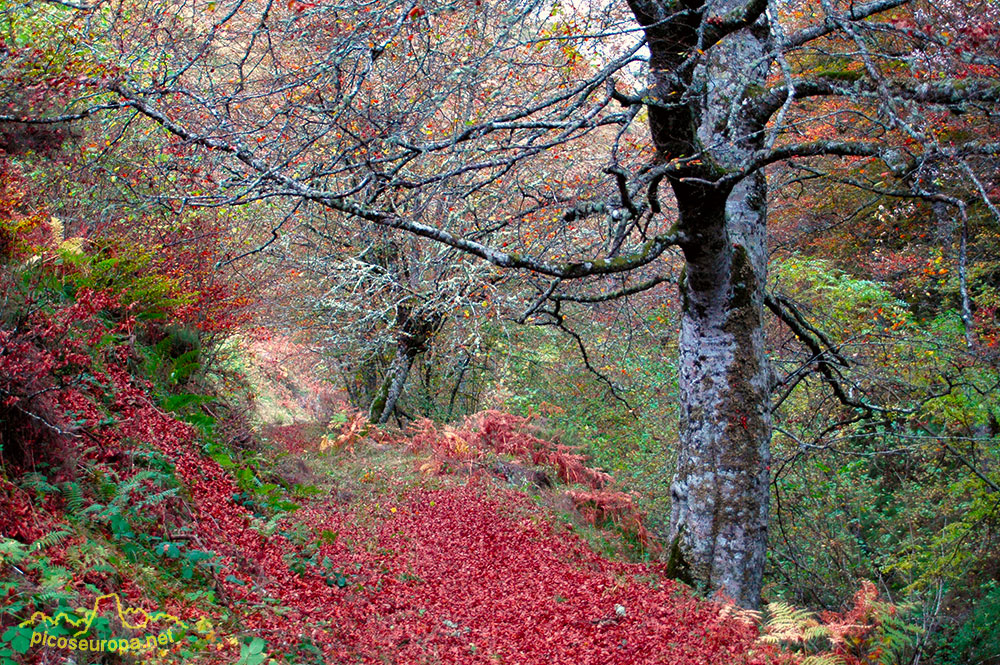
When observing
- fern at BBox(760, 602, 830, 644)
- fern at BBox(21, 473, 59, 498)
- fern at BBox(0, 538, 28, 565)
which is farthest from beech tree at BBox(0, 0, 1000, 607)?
fern at BBox(0, 538, 28, 565)

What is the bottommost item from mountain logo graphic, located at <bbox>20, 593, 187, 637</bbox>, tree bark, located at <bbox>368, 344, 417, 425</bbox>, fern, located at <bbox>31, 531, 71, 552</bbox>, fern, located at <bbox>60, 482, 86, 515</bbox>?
mountain logo graphic, located at <bbox>20, 593, 187, 637</bbox>

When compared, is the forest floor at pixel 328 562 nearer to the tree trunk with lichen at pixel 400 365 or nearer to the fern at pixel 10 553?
the fern at pixel 10 553

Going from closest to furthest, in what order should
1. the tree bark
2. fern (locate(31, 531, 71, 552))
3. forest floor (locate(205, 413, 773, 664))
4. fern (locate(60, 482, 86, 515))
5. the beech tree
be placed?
fern (locate(31, 531, 71, 552))
fern (locate(60, 482, 86, 515))
the beech tree
forest floor (locate(205, 413, 773, 664))
the tree bark

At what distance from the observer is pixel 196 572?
4172 mm

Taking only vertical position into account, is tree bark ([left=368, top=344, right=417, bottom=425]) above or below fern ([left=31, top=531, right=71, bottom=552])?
above

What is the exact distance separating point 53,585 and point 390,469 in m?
6.32

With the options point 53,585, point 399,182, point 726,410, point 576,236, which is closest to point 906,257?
point 576,236

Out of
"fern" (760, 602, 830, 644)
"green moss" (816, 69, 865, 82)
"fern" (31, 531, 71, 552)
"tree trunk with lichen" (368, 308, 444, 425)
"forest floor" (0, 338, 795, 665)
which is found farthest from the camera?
"tree trunk with lichen" (368, 308, 444, 425)

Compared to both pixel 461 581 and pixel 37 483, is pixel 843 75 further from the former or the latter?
pixel 37 483

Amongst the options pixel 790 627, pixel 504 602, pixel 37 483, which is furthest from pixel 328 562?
pixel 790 627

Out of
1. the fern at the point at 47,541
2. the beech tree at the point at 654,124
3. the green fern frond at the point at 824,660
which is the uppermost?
the beech tree at the point at 654,124

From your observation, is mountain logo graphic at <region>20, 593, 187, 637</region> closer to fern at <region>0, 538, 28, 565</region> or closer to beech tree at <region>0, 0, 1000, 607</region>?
fern at <region>0, 538, 28, 565</region>

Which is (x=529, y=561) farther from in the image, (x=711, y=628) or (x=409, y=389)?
(x=409, y=389)

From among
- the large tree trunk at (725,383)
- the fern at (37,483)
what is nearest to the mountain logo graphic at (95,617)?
the fern at (37,483)
